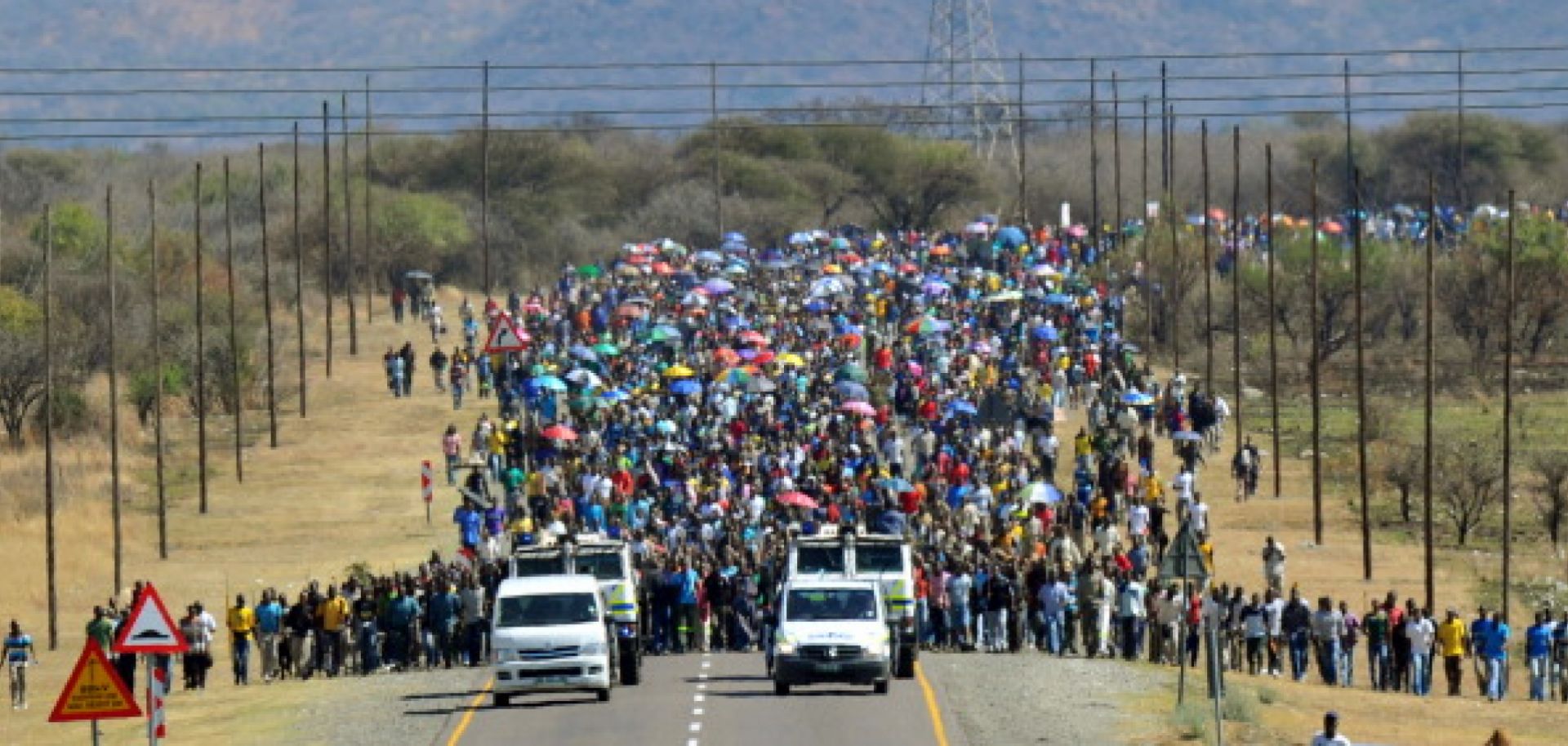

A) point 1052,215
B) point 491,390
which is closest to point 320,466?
point 491,390

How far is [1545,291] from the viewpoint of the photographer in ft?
341

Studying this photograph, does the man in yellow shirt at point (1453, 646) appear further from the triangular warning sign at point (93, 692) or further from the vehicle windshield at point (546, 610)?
the triangular warning sign at point (93, 692)

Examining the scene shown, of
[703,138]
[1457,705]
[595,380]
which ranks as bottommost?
[1457,705]

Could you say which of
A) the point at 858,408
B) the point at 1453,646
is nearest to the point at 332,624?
the point at 1453,646

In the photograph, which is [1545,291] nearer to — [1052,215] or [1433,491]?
[1433,491]

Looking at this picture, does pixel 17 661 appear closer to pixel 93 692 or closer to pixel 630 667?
pixel 630 667

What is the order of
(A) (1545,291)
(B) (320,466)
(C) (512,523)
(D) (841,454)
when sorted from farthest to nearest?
(A) (1545,291), (B) (320,466), (D) (841,454), (C) (512,523)

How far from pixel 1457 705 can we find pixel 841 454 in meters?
19.5

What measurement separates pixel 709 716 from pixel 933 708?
2.51 meters

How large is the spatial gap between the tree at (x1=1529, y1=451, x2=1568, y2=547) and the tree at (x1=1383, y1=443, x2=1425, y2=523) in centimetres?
241

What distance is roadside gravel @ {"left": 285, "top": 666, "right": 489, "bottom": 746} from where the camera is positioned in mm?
37875

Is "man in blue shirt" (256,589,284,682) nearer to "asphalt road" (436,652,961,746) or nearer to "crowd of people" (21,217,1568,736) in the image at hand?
"crowd of people" (21,217,1568,736)

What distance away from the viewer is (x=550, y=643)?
39250 millimetres

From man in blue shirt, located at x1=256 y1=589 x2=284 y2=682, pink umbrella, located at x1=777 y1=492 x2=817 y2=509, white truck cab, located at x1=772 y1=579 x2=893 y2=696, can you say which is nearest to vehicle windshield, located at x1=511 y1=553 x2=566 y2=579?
white truck cab, located at x1=772 y1=579 x2=893 y2=696
